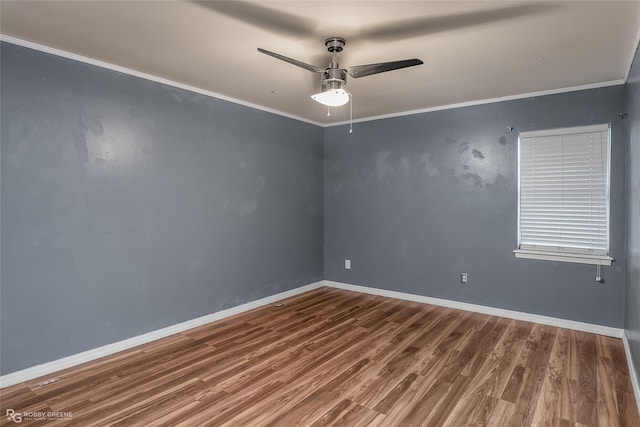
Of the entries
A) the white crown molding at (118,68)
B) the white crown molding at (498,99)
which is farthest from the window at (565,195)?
the white crown molding at (118,68)

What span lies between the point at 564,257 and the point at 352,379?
2.70 meters

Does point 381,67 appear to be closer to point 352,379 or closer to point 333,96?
point 333,96

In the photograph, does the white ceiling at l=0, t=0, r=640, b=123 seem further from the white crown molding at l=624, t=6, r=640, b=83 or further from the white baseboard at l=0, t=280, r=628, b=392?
the white baseboard at l=0, t=280, r=628, b=392

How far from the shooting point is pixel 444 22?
2.30 meters

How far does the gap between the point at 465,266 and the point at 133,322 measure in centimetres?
376

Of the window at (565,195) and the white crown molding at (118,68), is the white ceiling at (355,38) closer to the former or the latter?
the white crown molding at (118,68)

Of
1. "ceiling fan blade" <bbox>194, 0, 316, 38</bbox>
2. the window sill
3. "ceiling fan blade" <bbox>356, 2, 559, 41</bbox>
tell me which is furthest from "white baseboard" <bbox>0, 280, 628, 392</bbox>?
"ceiling fan blade" <bbox>194, 0, 316, 38</bbox>

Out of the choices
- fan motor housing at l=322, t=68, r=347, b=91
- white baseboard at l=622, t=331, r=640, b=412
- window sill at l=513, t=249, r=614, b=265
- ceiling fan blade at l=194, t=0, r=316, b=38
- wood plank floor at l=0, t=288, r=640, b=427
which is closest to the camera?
ceiling fan blade at l=194, t=0, r=316, b=38

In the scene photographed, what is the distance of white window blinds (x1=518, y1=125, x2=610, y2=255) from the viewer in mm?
3549

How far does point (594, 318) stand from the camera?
359cm

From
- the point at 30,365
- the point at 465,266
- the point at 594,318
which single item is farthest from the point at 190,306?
the point at 594,318

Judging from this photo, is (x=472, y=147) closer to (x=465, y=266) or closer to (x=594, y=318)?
(x=465, y=266)

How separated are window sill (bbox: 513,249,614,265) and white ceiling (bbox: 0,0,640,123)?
1767 millimetres

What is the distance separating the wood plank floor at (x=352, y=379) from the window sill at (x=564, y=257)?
29.3 inches
